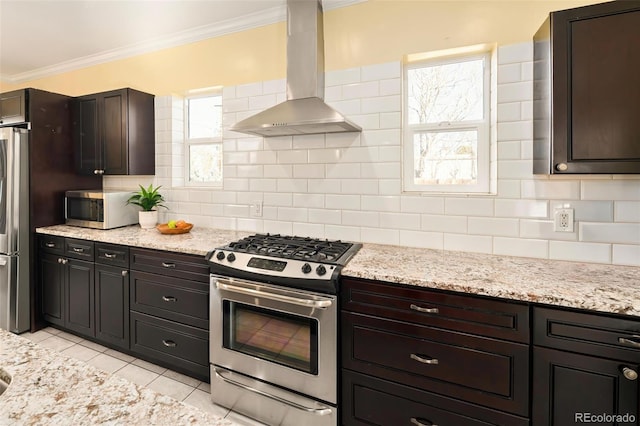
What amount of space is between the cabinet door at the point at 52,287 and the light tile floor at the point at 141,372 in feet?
0.56

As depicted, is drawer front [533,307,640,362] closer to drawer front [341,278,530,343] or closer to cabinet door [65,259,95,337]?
drawer front [341,278,530,343]

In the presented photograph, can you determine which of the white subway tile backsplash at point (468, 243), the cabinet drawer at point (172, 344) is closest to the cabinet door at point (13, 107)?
the cabinet drawer at point (172, 344)

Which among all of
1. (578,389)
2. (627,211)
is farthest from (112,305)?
(627,211)

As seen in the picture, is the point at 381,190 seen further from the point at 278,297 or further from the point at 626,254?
the point at 626,254

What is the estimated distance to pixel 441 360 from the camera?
156 cm

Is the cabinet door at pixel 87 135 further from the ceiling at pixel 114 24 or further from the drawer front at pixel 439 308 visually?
the drawer front at pixel 439 308

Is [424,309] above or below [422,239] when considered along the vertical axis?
below

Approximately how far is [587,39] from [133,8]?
9.99 feet

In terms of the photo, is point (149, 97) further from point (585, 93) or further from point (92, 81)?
point (585, 93)

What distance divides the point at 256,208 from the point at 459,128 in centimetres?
170

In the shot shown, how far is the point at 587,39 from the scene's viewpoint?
159 centimetres

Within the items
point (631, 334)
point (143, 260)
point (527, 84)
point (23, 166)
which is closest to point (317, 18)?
point (527, 84)

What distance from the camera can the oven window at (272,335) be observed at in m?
1.84

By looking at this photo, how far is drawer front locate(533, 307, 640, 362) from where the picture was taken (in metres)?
1.27
